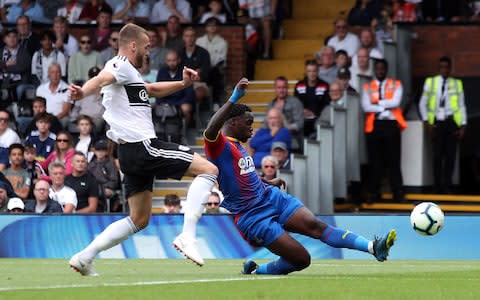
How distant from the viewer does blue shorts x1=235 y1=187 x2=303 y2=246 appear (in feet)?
41.8

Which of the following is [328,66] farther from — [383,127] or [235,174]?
[235,174]

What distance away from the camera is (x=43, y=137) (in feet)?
71.3

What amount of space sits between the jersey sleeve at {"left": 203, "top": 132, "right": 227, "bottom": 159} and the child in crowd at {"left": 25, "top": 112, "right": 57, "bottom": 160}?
9250mm

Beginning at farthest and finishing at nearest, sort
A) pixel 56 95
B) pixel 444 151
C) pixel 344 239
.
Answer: pixel 56 95 → pixel 444 151 → pixel 344 239

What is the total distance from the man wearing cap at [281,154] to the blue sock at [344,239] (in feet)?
26.3

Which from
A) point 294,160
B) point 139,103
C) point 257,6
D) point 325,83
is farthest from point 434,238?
point 257,6

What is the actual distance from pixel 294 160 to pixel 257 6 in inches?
195

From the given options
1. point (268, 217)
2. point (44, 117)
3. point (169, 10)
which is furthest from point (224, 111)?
point (169, 10)

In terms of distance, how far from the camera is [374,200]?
22.5m

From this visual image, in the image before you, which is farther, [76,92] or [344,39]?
[344,39]

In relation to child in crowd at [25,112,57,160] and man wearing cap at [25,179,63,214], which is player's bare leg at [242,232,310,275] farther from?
child in crowd at [25,112,57,160]

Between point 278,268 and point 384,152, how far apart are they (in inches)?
391

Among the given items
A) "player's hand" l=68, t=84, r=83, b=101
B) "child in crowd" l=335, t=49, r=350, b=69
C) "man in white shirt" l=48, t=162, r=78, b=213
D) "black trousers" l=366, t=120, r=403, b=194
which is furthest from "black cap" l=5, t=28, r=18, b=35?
"player's hand" l=68, t=84, r=83, b=101

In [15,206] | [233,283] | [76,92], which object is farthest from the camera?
[15,206]
